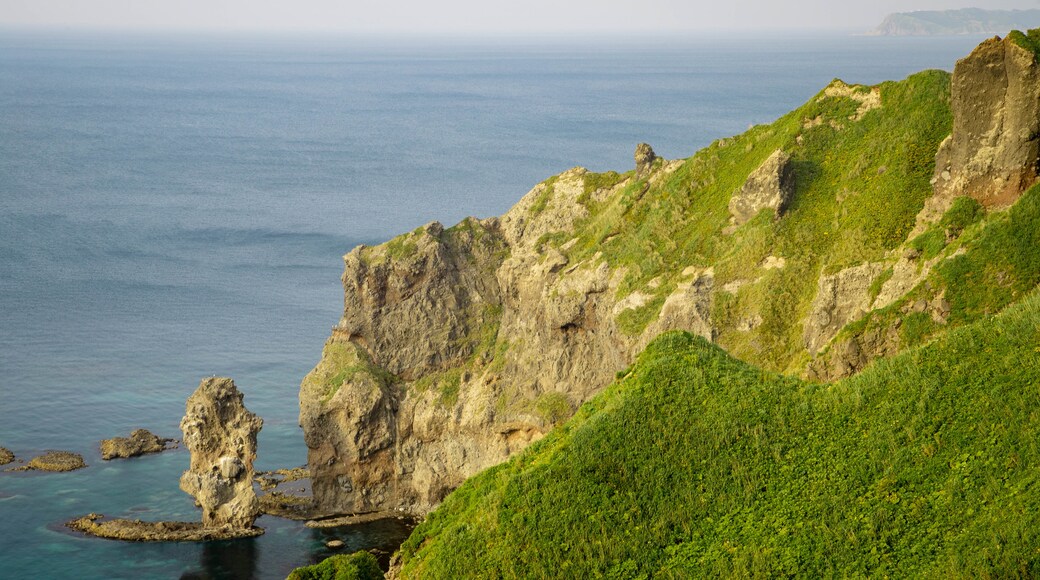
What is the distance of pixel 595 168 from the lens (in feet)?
544

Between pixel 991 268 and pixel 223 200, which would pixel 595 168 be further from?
pixel 991 268

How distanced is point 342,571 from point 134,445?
40045 millimetres

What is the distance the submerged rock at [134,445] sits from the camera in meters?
68.8

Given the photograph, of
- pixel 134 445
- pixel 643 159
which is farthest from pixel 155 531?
pixel 643 159

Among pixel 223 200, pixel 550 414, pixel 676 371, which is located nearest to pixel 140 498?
pixel 550 414

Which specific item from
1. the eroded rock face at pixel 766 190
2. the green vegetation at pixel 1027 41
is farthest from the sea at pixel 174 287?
the green vegetation at pixel 1027 41

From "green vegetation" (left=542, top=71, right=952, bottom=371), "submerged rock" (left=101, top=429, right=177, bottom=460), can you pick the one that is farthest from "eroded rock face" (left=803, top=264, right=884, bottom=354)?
"submerged rock" (left=101, top=429, right=177, bottom=460)

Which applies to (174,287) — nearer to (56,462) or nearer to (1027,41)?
(56,462)

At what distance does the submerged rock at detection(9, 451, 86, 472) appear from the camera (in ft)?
218

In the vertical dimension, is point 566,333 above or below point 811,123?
below

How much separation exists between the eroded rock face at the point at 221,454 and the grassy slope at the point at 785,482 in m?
25.5

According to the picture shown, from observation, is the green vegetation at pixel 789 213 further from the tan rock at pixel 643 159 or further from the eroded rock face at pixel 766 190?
the tan rock at pixel 643 159

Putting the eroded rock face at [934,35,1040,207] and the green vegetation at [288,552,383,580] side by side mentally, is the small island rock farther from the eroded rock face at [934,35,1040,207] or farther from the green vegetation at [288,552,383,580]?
the eroded rock face at [934,35,1040,207]

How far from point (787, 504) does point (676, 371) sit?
19.8ft
